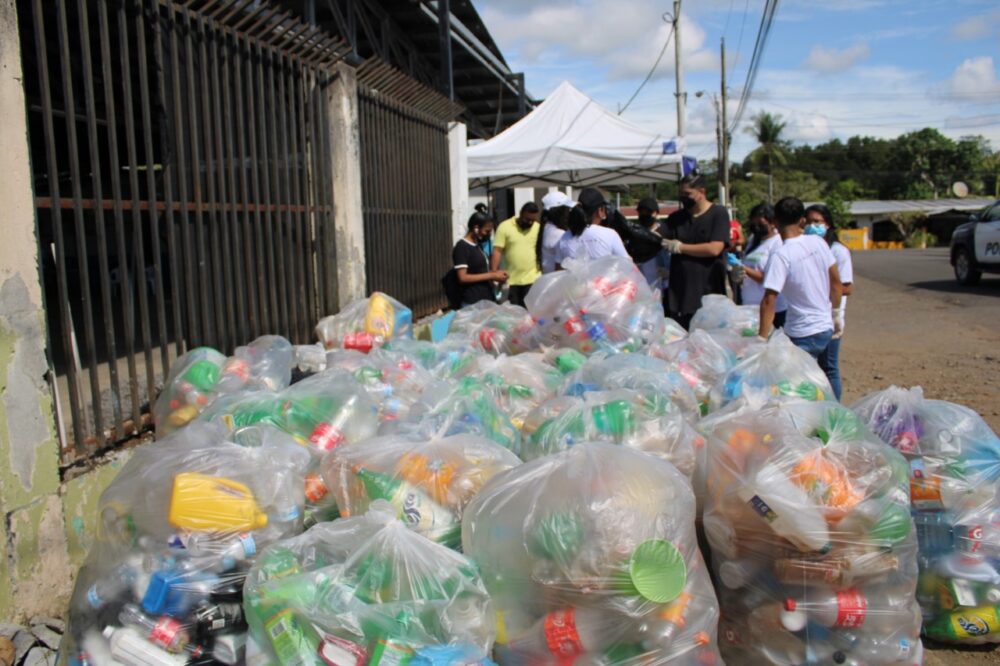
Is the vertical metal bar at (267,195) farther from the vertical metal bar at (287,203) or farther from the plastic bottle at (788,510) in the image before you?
the plastic bottle at (788,510)

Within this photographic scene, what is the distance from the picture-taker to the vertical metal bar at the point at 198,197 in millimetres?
Answer: 4238

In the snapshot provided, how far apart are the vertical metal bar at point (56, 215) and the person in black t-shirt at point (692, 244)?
149 inches

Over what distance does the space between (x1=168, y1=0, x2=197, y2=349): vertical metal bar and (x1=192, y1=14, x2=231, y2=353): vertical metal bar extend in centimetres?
14

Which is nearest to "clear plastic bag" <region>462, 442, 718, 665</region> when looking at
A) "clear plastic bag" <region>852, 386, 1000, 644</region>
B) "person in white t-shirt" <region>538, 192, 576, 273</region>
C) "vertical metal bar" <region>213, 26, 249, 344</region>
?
"clear plastic bag" <region>852, 386, 1000, 644</region>

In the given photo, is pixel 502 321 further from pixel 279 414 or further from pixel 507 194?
pixel 507 194

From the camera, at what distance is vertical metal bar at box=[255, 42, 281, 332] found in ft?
16.2

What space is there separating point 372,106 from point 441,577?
17.1 ft

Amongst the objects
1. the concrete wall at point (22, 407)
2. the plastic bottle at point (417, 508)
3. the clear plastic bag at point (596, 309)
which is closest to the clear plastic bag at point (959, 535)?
the plastic bottle at point (417, 508)

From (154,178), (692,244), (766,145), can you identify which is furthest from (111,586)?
(766,145)

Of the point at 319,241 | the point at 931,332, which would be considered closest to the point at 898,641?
the point at 319,241

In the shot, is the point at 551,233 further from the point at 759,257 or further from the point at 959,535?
the point at 959,535

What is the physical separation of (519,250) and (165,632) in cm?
535

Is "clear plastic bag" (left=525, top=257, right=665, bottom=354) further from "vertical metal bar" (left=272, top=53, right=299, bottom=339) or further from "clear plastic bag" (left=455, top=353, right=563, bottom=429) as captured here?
"vertical metal bar" (left=272, top=53, right=299, bottom=339)

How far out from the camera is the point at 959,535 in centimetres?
285
